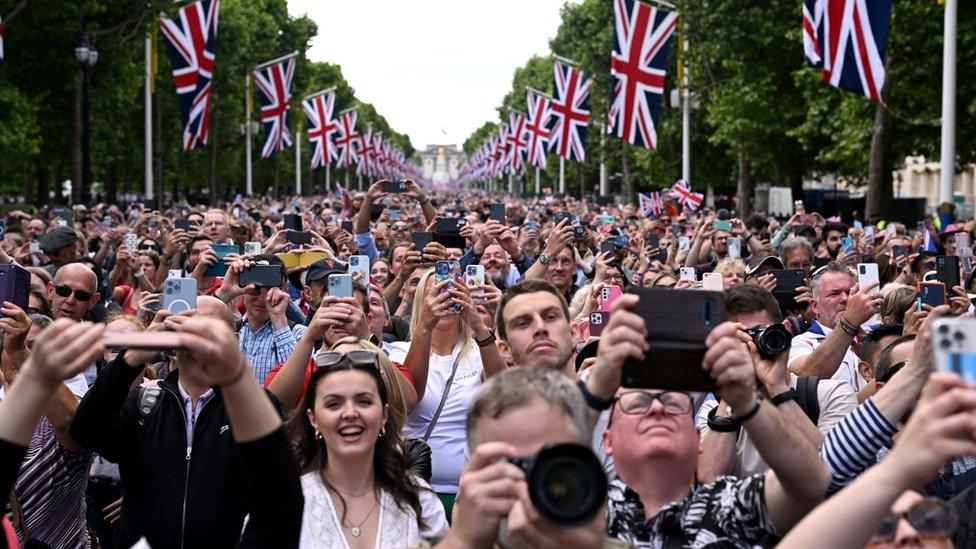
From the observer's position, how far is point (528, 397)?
343cm

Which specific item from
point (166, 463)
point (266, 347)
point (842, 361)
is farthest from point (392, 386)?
point (842, 361)

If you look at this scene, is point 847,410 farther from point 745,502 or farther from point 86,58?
point 86,58

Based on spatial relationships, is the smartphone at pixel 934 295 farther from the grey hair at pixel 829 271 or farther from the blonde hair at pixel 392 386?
the blonde hair at pixel 392 386

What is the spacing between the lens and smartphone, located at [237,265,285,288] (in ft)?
25.7

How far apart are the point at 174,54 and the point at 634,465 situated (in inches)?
1249

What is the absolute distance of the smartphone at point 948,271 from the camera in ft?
29.6

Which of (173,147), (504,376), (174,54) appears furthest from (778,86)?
(504,376)

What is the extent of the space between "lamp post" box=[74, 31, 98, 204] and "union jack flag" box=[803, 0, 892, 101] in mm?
15954

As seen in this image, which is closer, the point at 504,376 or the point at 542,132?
the point at 504,376

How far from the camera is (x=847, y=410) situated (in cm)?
581

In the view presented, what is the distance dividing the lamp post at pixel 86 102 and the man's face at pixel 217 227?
60.2 ft

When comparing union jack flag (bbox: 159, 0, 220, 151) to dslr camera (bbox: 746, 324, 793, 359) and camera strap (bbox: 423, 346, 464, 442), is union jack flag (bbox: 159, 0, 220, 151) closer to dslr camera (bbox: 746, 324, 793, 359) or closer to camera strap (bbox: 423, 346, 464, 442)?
camera strap (bbox: 423, 346, 464, 442)

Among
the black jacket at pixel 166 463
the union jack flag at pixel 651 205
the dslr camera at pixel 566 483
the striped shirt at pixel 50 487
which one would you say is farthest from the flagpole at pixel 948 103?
the dslr camera at pixel 566 483

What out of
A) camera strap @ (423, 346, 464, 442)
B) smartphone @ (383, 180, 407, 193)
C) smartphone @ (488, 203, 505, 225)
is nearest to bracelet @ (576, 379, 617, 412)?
camera strap @ (423, 346, 464, 442)
